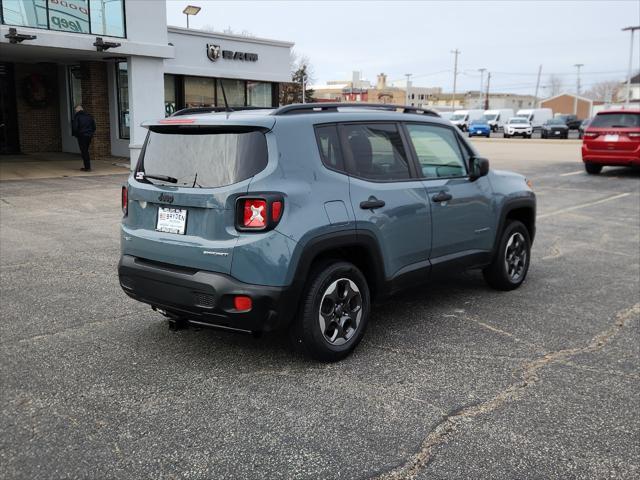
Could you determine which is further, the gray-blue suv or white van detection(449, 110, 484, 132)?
white van detection(449, 110, 484, 132)

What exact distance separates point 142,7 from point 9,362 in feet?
52.0

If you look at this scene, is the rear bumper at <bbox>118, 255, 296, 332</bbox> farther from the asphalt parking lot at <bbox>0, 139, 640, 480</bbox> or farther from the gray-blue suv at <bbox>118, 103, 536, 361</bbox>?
the asphalt parking lot at <bbox>0, 139, 640, 480</bbox>

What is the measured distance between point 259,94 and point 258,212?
73.3 feet

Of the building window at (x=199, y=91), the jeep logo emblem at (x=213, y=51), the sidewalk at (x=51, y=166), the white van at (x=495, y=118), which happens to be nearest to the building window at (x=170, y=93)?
the building window at (x=199, y=91)

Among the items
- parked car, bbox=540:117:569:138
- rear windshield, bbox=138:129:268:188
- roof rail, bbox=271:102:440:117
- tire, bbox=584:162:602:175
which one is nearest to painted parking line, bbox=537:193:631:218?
tire, bbox=584:162:602:175

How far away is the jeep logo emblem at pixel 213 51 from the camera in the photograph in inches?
885

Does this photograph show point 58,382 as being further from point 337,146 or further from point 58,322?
point 337,146

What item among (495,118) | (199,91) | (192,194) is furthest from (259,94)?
(495,118)

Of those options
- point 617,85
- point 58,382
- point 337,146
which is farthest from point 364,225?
point 617,85

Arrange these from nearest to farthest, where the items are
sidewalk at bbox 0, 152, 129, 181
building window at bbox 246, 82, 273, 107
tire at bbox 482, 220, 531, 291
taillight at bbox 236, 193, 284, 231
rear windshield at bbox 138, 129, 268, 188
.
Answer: taillight at bbox 236, 193, 284, 231 < rear windshield at bbox 138, 129, 268, 188 < tire at bbox 482, 220, 531, 291 < sidewalk at bbox 0, 152, 129, 181 < building window at bbox 246, 82, 273, 107

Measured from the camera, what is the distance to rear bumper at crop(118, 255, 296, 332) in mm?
3889

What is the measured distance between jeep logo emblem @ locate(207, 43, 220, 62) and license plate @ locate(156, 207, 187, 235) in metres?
19.5

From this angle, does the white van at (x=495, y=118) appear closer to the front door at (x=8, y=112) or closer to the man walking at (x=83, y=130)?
the front door at (x=8, y=112)

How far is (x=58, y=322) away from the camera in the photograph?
5.16 m
